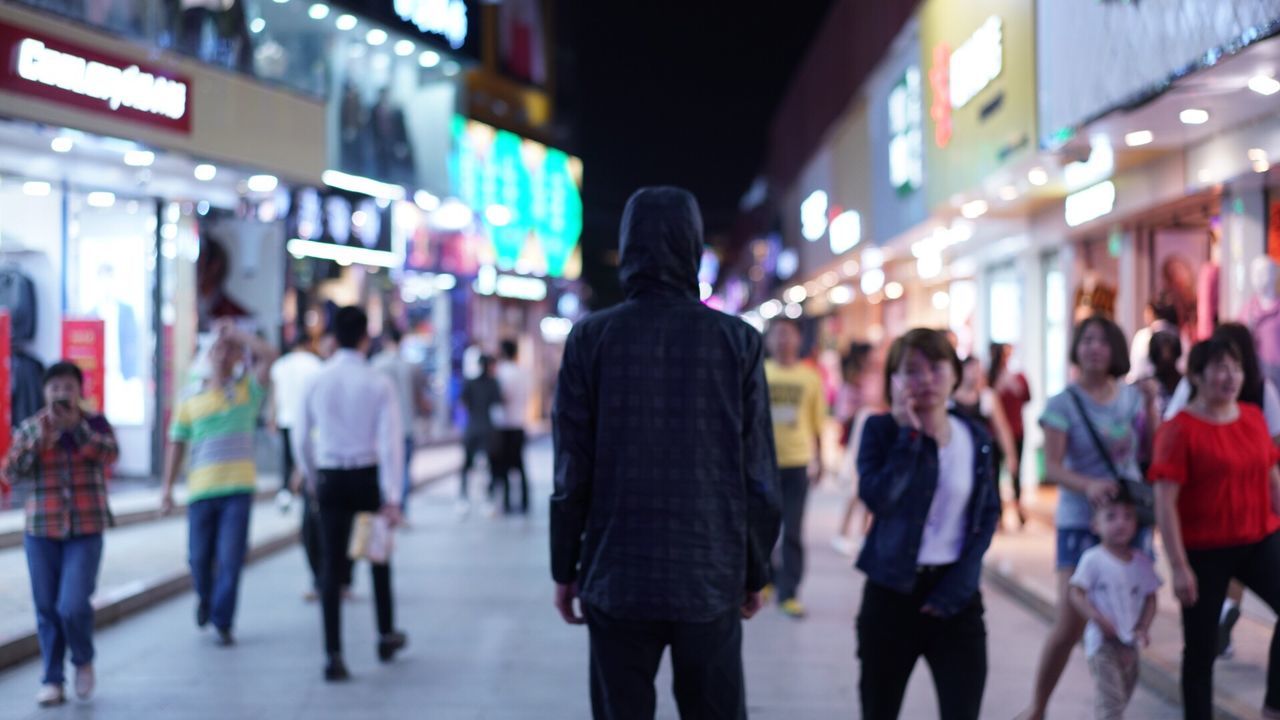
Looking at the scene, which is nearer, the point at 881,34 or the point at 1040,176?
the point at 1040,176

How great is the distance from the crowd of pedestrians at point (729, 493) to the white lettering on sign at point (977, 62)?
5372mm

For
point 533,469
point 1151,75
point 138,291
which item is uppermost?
point 1151,75

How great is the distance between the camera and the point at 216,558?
27.6 feet

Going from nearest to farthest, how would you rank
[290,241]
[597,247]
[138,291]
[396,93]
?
[138,291], [290,241], [396,93], [597,247]

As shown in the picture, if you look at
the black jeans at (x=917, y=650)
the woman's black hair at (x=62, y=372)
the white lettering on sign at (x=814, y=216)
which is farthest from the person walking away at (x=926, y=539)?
the white lettering on sign at (x=814, y=216)

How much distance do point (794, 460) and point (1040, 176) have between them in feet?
17.8

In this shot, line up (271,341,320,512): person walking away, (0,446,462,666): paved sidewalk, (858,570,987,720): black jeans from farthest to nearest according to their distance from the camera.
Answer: (271,341,320,512): person walking away
(0,446,462,666): paved sidewalk
(858,570,987,720): black jeans

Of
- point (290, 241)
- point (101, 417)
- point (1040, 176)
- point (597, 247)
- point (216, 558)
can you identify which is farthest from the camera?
point (597, 247)

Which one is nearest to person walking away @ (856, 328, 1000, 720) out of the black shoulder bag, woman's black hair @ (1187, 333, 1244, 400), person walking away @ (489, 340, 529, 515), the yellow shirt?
the black shoulder bag

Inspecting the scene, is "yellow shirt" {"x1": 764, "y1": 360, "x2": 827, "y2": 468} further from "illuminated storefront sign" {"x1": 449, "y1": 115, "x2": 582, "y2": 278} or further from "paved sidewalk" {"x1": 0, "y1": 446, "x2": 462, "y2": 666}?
"illuminated storefront sign" {"x1": 449, "y1": 115, "x2": 582, "y2": 278}

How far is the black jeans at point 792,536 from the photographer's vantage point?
344 inches

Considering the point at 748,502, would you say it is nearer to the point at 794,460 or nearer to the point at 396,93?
the point at 794,460

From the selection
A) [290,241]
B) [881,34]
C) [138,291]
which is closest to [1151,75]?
[138,291]

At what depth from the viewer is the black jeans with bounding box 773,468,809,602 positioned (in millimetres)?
8742
